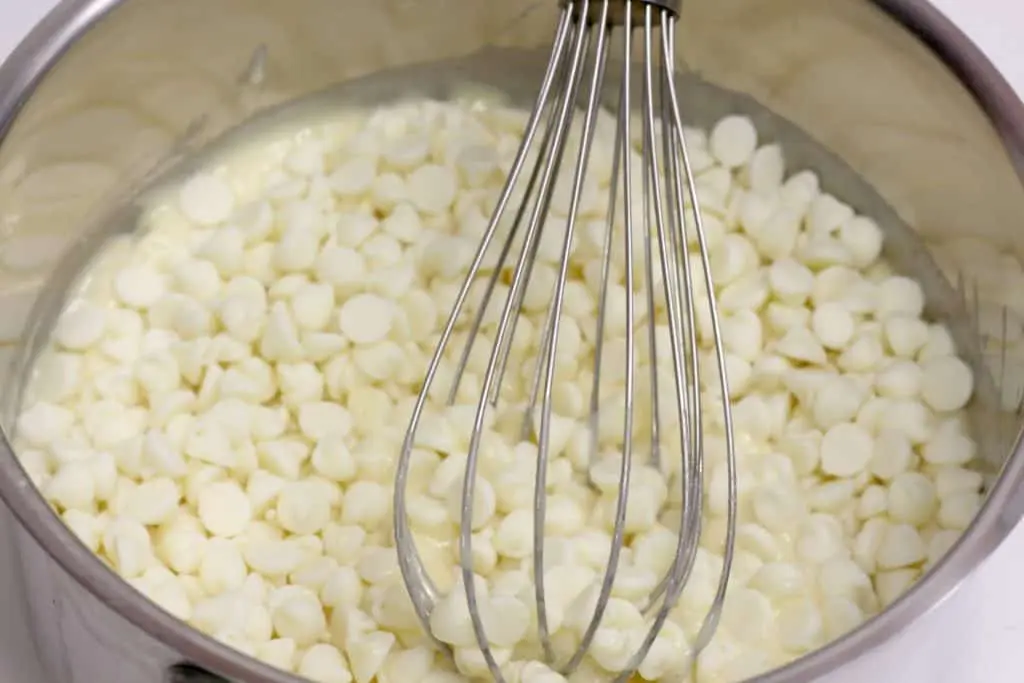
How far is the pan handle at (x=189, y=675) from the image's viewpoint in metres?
0.50

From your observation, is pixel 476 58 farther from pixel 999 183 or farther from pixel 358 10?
pixel 999 183

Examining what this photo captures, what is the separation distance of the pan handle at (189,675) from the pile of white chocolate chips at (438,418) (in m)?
0.13

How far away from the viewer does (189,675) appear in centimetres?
51

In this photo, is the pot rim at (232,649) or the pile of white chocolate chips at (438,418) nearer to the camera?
the pot rim at (232,649)

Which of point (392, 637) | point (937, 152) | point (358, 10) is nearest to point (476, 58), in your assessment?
point (358, 10)

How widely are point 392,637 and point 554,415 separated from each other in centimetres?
17

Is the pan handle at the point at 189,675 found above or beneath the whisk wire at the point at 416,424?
beneath

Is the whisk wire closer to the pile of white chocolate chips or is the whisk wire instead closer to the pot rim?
the pile of white chocolate chips

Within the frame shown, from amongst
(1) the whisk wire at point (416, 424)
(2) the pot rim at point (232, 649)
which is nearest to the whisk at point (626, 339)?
(1) the whisk wire at point (416, 424)

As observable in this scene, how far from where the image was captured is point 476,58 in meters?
0.89

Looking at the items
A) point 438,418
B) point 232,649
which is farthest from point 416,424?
point 232,649

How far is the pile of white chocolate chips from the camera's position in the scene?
2.18ft

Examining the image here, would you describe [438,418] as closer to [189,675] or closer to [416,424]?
[416,424]

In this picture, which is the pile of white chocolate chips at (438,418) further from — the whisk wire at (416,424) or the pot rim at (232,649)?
the pot rim at (232,649)
